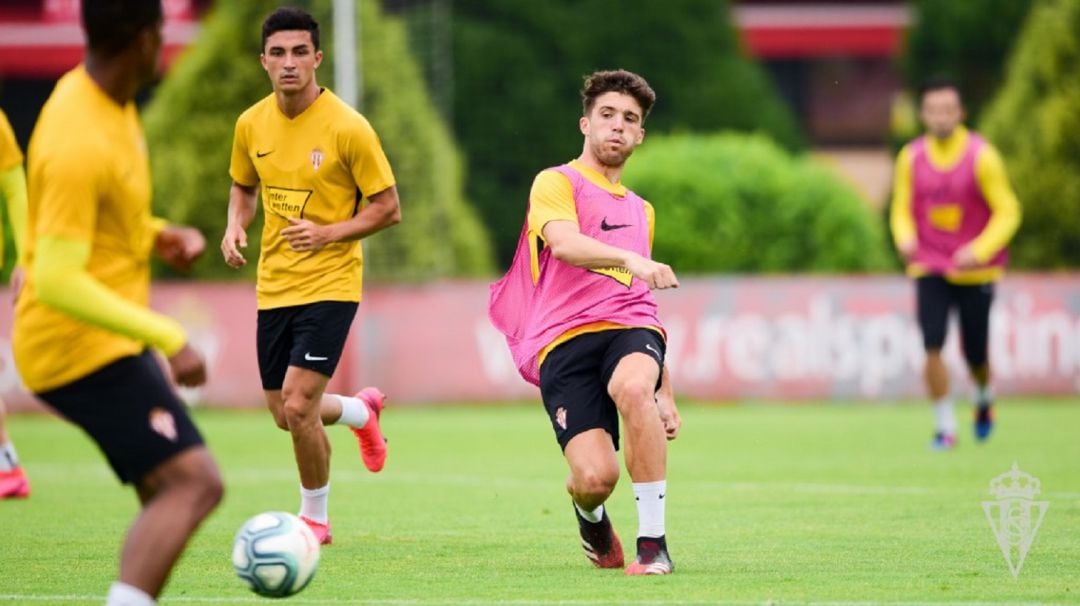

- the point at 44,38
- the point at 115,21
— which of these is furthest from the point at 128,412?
the point at 44,38

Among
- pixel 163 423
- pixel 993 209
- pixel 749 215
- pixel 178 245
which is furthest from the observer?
pixel 749 215

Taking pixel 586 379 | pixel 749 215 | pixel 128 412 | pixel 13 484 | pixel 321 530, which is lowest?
pixel 749 215

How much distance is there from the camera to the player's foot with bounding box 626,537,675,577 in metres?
8.30

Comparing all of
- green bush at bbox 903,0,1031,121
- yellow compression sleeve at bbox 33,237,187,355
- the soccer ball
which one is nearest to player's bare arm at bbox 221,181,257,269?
the soccer ball

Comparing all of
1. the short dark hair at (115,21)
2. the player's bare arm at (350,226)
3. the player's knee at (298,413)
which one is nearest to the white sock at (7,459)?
the player's knee at (298,413)

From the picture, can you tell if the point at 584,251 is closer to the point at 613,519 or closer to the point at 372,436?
the point at 372,436

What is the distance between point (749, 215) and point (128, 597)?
66.6 feet

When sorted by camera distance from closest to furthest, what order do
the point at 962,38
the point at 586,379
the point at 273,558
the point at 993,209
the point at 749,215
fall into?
the point at 273,558
the point at 586,379
the point at 993,209
the point at 749,215
the point at 962,38

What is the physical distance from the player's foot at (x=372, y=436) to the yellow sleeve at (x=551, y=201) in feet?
7.32

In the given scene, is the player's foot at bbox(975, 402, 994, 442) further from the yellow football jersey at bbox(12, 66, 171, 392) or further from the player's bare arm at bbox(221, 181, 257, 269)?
the yellow football jersey at bbox(12, 66, 171, 392)

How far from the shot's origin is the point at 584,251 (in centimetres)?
836

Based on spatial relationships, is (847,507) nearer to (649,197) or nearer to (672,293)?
(672,293)

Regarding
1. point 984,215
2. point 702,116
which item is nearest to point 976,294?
point 984,215

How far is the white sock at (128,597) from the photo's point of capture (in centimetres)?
611
